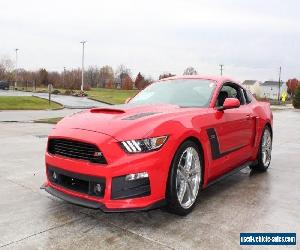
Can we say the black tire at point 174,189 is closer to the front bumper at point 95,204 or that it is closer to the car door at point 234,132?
the front bumper at point 95,204

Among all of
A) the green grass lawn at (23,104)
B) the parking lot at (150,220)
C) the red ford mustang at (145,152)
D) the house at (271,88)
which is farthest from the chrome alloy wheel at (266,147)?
the house at (271,88)

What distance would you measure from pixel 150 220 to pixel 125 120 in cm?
109

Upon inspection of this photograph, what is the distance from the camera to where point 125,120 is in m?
4.06

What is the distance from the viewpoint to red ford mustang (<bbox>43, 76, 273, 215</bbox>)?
373 centimetres

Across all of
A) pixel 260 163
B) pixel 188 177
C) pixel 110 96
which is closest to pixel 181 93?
pixel 188 177

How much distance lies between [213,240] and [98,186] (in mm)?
1192

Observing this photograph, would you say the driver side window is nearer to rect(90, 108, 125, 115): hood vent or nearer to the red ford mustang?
the red ford mustang

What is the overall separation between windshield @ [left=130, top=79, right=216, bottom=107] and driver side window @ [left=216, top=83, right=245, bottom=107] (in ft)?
0.60

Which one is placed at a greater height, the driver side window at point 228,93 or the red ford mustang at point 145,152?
the driver side window at point 228,93

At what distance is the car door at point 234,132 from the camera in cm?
500

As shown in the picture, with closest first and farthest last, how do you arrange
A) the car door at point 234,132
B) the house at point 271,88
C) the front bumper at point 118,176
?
the front bumper at point 118,176
the car door at point 234,132
the house at point 271,88

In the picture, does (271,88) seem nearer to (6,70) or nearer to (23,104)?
(6,70)

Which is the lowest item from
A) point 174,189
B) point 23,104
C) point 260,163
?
point 23,104

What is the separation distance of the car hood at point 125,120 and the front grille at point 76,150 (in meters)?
0.18
